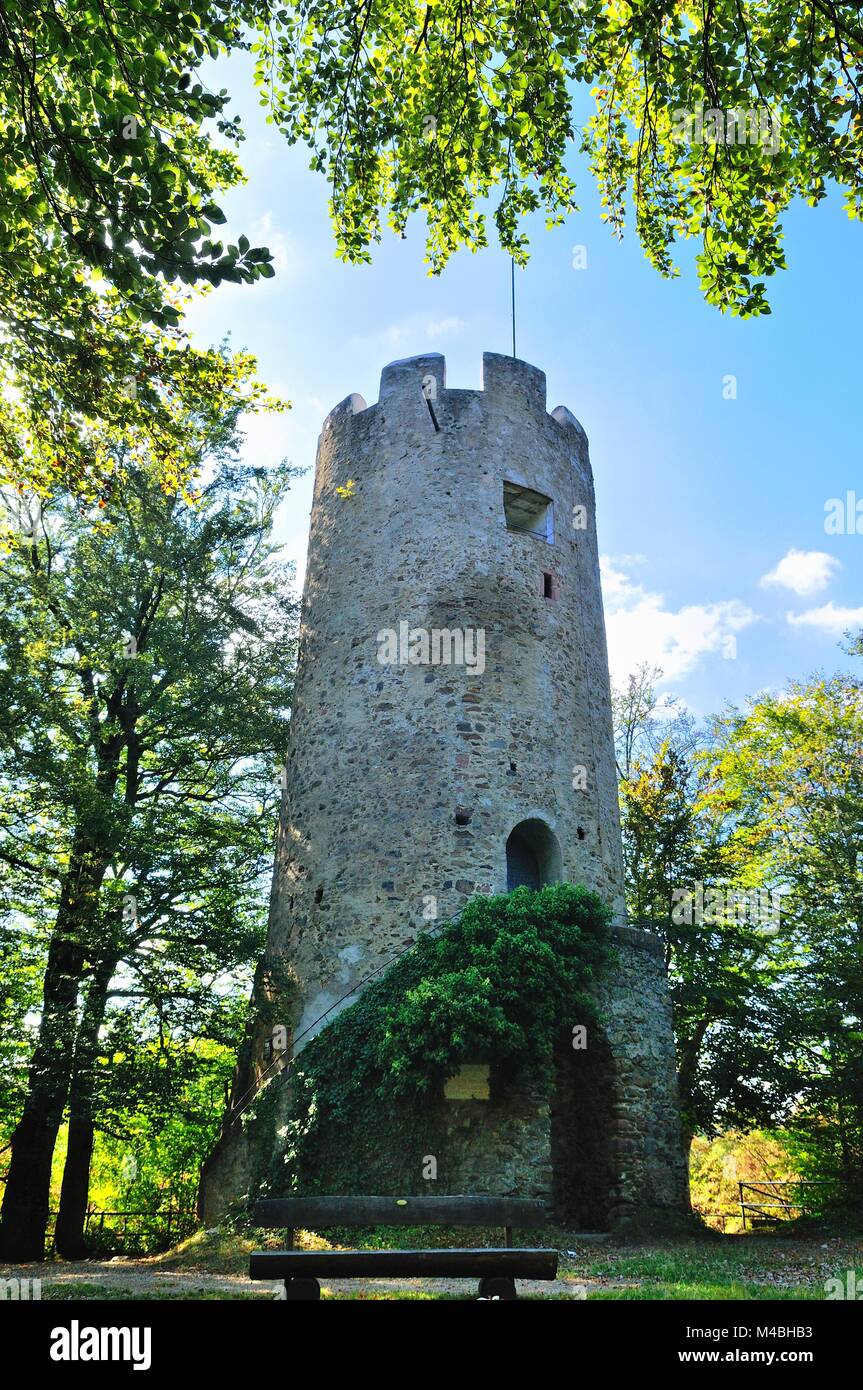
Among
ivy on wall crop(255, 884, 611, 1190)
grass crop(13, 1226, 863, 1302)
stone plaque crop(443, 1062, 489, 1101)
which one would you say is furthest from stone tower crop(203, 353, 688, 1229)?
grass crop(13, 1226, 863, 1302)

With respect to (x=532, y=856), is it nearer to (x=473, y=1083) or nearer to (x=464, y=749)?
(x=464, y=749)

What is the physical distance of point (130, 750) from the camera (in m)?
14.4

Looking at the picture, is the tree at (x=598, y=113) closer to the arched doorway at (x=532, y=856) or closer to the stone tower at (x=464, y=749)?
the stone tower at (x=464, y=749)

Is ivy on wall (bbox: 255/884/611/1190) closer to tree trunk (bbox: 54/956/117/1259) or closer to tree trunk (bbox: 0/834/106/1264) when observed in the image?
tree trunk (bbox: 54/956/117/1259)

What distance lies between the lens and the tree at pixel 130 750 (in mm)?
11242

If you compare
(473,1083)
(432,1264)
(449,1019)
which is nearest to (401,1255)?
(432,1264)

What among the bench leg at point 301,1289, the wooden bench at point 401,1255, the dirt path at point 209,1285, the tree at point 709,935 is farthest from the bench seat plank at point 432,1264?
the tree at point 709,935

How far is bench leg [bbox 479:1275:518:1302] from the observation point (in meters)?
4.40

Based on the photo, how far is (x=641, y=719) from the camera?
22.6m

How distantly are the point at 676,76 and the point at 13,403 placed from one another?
5606 mm

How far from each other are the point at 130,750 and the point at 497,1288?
11420mm

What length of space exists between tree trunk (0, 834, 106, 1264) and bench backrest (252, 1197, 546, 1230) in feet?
21.7
